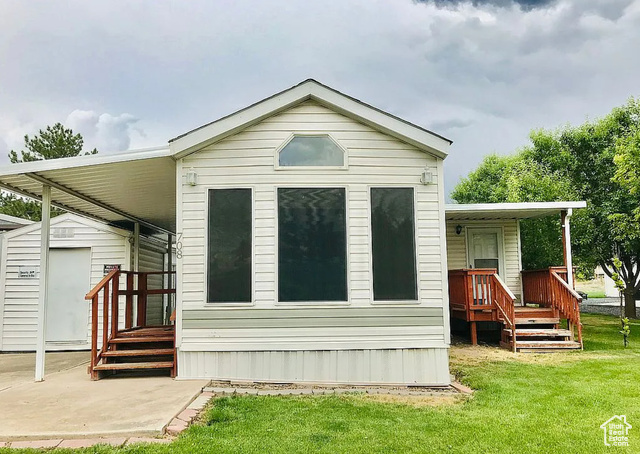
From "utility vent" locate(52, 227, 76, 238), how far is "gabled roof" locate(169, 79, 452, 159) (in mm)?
4749

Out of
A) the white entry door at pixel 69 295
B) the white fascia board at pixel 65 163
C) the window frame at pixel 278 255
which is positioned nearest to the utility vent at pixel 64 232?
the white entry door at pixel 69 295

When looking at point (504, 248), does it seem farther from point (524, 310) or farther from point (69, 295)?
point (69, 295)

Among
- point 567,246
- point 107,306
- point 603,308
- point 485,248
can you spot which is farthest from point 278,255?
point 603,308

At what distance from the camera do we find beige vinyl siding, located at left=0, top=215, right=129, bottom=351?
30.1ft

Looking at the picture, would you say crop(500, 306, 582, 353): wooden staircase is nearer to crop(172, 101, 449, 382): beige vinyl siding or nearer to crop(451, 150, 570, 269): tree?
crop(451, 150, 570, 269): tree

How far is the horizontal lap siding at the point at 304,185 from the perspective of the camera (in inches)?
229

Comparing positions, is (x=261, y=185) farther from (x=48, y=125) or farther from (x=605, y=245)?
(x=48, y=125)

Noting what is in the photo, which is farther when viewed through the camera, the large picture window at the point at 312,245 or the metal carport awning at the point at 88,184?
the large picture window at the point at 312,245

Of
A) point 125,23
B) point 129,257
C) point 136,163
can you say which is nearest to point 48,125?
point 125,23

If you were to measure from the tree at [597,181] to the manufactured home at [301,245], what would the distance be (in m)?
8.85

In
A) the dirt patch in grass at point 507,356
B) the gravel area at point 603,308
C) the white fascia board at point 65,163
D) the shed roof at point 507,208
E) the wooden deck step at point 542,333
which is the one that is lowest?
the gravel area at point 603,308

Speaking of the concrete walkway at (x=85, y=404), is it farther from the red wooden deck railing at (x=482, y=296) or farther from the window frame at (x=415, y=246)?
the red wooden deck railing at (x=482, y=296)

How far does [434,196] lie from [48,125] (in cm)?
1988

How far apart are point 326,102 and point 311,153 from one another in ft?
2.24
